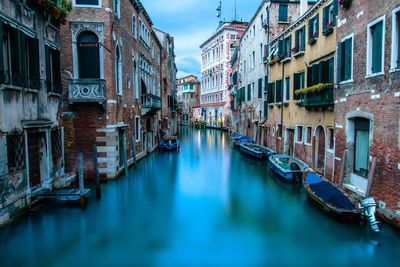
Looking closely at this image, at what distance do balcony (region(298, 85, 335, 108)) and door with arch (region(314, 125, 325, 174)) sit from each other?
101 centimetres

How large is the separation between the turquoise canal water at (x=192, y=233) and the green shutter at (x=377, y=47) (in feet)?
12.6

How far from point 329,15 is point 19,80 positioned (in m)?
9.85

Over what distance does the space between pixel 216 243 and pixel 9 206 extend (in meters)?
4.79

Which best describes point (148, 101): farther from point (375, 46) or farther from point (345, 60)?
point (375, 46)

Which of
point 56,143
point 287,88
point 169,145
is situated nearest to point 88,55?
point 56,143

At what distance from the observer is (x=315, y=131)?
10.8 metres

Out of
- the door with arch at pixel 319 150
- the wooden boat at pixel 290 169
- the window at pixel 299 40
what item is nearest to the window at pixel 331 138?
the door with arch at pixel 319 150

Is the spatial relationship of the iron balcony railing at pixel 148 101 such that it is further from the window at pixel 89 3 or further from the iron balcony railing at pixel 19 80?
the iron balcony railing at pixel 19 80

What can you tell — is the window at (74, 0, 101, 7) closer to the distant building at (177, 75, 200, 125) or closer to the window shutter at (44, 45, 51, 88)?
the window shutter at (44, 45, 51, 88)

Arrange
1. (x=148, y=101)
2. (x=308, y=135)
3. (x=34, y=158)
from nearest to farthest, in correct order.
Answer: (x=34, y=158) → (x=308, y=135) → (x=148, y=101)

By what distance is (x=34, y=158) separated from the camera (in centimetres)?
745

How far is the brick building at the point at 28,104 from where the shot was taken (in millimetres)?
6077

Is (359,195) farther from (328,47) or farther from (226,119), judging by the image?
(226,119)

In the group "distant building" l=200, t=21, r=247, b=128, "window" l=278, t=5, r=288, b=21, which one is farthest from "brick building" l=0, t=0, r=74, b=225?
"distant building" l=200, t=21, r=247, b=128
